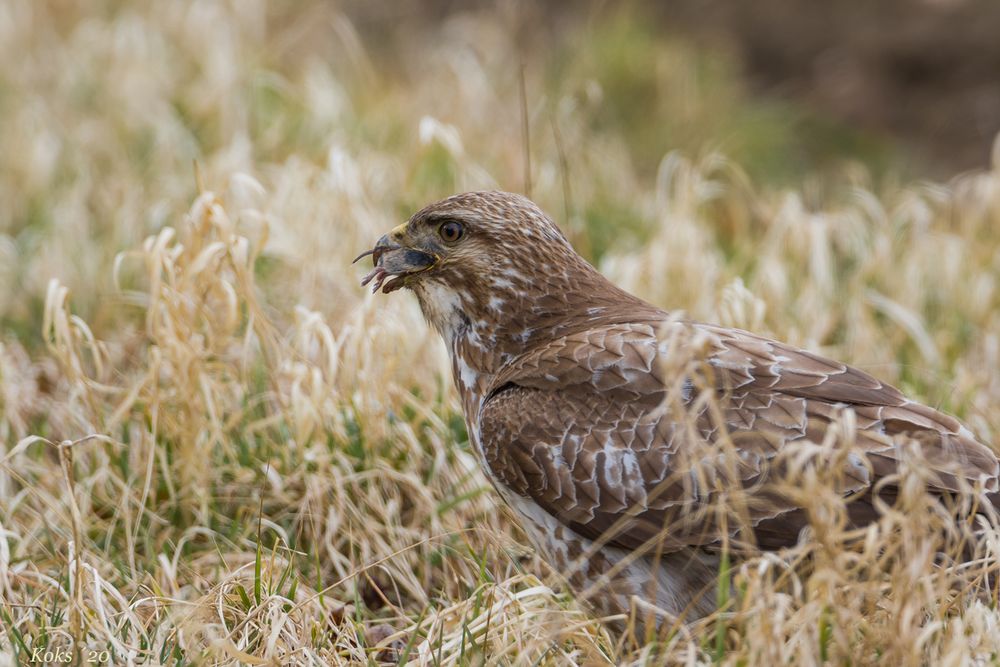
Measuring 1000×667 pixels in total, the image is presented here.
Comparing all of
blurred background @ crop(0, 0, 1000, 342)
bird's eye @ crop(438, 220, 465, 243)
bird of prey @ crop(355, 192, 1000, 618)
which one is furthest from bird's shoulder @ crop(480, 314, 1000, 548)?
blurred background @ crop(0, 0, 1000, 342)

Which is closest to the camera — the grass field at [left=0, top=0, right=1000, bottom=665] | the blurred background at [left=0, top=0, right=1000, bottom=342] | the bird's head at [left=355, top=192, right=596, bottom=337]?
the grass field at [left=0, top=0, right=1000, bottom=665]

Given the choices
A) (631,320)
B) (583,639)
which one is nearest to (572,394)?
(631,320)

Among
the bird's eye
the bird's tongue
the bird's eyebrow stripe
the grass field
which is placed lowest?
the grass field

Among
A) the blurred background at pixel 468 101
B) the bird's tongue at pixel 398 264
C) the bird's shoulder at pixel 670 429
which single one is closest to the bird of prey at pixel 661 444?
the bird's shoulder at pixel 670 429

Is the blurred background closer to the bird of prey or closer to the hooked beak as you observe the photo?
the hooked beak

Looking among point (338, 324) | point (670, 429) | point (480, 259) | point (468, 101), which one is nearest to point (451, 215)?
point (480, 259)

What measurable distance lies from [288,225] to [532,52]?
14.6 feet

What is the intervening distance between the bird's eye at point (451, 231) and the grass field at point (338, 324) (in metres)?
0.74

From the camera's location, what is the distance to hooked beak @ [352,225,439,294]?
3.85m

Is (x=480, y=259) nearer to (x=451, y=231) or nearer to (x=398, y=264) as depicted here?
(x=451, y=231)

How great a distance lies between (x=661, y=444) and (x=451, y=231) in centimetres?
95

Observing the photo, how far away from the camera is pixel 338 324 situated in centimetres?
517

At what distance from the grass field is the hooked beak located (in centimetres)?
57

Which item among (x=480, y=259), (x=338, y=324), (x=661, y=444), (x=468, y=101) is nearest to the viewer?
(x=661, y=444)
